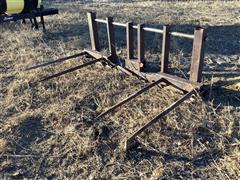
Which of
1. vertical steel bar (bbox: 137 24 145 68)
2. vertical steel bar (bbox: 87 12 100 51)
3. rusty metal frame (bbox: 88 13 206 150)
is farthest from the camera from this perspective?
vertical steel bar (bbox: 87 12 100 51)

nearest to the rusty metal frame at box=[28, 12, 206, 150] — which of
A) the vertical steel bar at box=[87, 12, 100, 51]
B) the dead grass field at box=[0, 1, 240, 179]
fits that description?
the vertical steel bar at box=[87, 12, 100, 51]

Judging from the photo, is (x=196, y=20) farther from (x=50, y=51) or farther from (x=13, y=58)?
(x=13, y=58)

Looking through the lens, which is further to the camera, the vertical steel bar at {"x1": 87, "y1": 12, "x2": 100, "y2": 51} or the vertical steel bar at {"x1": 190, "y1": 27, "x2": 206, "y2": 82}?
the vertical steel bar at {"x1": 87, "y1": 12, "x2": 100, "y2": 51}

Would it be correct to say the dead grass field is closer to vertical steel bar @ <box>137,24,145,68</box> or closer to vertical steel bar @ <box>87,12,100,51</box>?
vertical steel bar @ <box>137,24,145,68</box>

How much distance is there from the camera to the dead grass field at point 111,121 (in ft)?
10.4

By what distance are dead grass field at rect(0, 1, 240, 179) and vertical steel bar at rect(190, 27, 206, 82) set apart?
29 centimetres

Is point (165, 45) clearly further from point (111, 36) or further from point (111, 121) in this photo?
point (111, 121)

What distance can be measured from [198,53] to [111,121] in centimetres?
148

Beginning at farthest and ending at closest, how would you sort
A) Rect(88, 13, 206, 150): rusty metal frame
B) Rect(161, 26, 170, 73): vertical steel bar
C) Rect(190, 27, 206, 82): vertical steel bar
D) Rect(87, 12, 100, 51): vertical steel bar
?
1. Rect(87, 12, 100, 51): vertical steel bar
2. Rect(161, 26, 170, 73): vertical steel bar
3. Rect(190, 27, 206, 82): vertical steel bar
4. Rect(88, 13, 206, 150): rusty metal frame

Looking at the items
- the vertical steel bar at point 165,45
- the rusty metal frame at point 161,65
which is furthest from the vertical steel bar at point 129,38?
the vertical steel bar at point 165,45

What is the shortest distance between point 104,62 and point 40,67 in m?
1.22

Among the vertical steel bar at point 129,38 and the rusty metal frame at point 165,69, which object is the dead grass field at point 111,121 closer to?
the rusty metal frame at point 165,69

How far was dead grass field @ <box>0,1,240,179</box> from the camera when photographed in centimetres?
316

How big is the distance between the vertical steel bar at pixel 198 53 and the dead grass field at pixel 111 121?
0.29 meters
